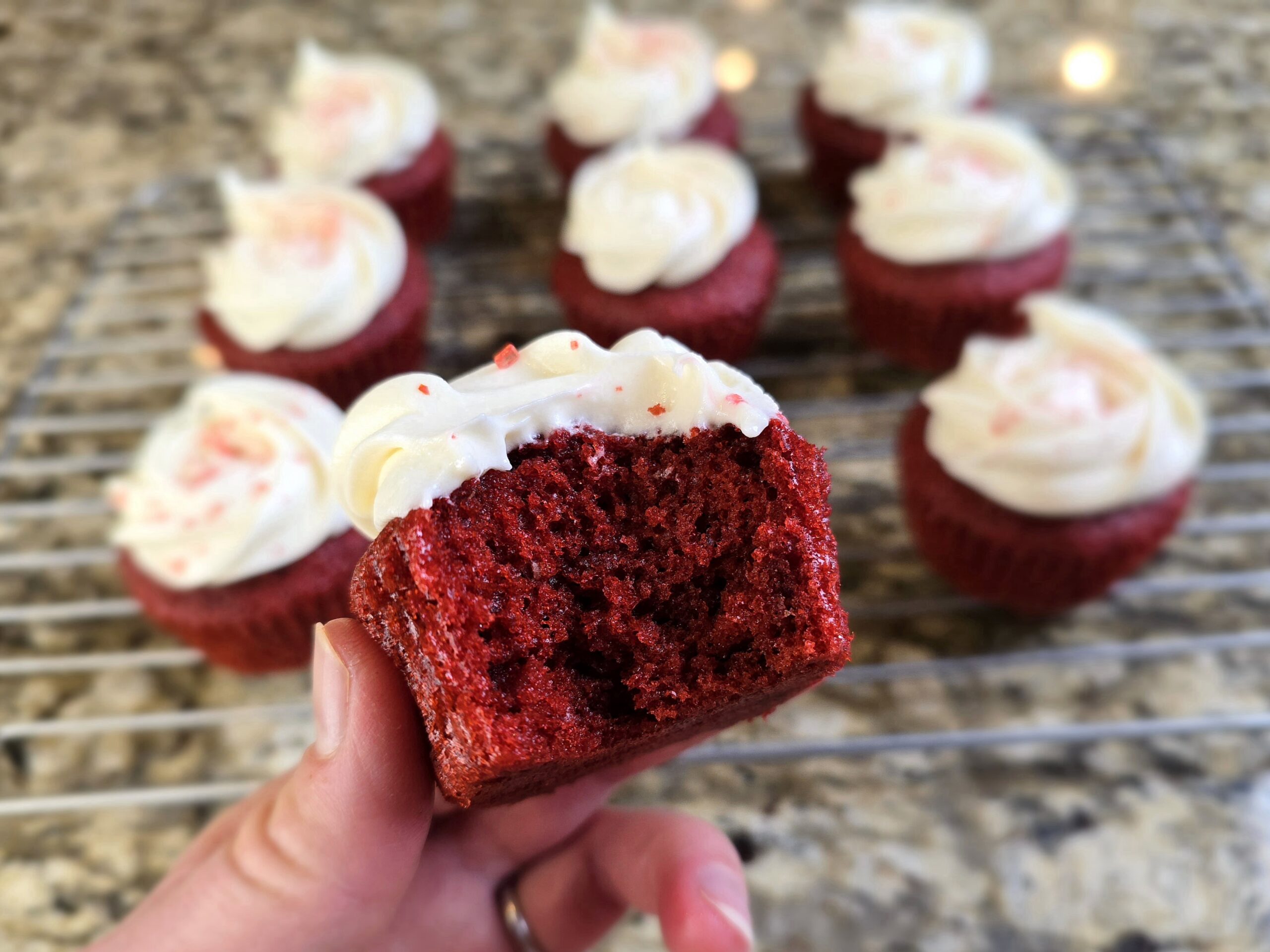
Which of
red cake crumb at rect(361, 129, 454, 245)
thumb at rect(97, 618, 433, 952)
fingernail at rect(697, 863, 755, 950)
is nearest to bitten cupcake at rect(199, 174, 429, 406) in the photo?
red cake crumb at rect(361, 129, 454, 245)

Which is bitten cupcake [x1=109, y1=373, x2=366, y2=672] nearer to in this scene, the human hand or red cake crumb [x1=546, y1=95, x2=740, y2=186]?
the human hand

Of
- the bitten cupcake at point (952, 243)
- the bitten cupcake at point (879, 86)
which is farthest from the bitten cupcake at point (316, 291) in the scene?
the bitten cupcake at point (879, 86)

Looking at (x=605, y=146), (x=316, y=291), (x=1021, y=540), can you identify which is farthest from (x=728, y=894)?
(x=605, y=146)

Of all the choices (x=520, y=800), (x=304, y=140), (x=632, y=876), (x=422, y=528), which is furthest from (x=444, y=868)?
(x=304, y=140)

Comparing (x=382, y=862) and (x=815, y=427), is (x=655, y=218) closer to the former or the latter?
(x=815, y=427)

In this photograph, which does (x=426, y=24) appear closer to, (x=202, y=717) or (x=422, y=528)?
(x=202, y=717)

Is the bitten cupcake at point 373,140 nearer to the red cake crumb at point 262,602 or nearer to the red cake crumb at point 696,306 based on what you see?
the red cake crumb at point 696,306

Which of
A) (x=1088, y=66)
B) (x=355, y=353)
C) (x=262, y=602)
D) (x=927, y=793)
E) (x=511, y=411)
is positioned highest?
(x=511, y=411)

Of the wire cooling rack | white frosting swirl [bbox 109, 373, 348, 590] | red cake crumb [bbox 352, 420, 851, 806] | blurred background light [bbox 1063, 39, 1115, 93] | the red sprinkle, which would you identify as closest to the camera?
red cake crumb [bbox 352, 420, 851, 806]
